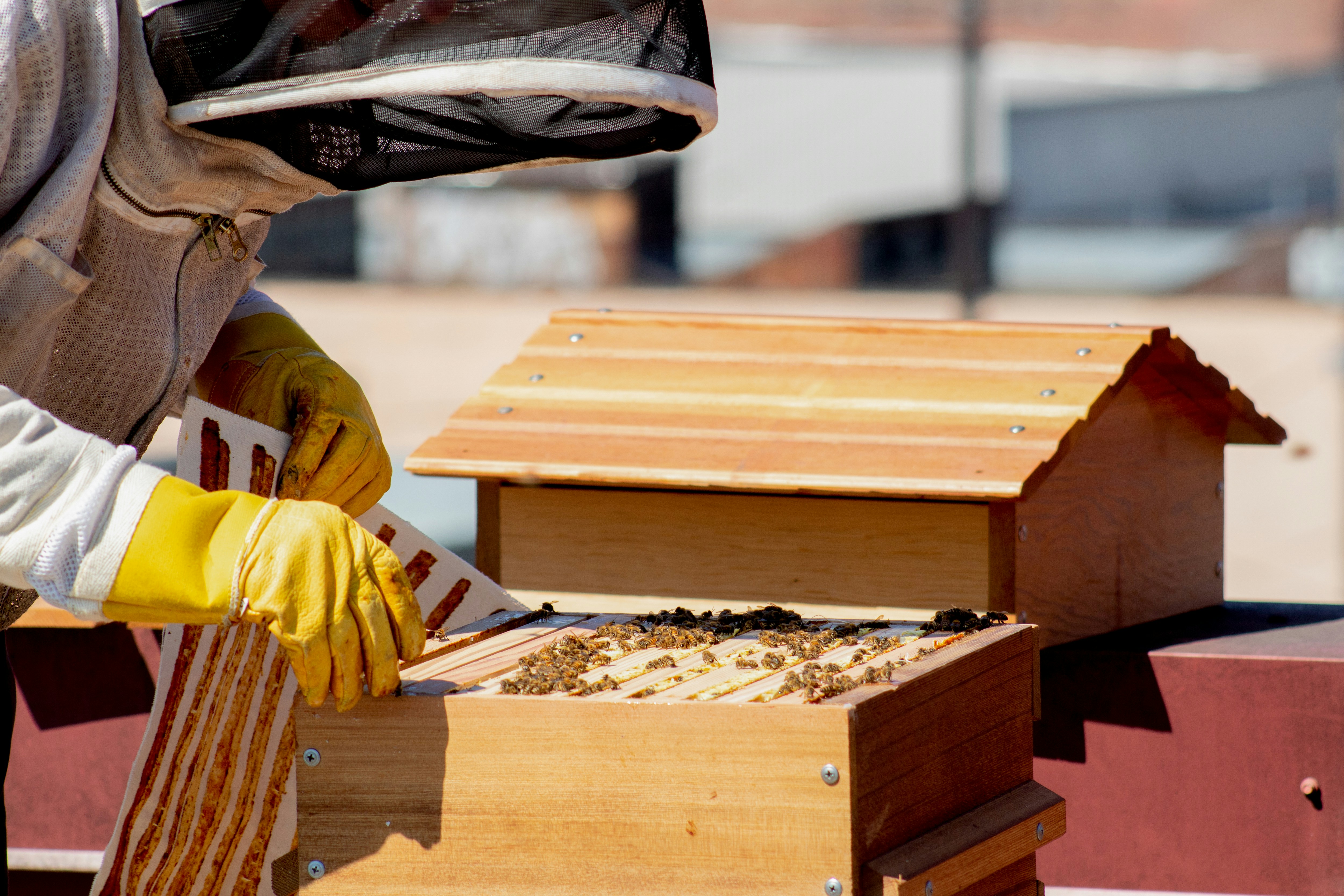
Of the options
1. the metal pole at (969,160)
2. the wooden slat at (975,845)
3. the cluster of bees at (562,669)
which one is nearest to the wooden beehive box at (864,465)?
the wooden slat at (975,845)

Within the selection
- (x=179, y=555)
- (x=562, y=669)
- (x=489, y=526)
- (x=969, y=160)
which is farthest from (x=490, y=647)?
(x=969, y=160)

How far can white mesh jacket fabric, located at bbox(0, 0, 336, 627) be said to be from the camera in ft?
5.28

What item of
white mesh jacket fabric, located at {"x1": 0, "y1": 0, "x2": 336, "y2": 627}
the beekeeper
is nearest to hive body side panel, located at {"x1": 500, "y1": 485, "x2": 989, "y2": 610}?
the beekeeper

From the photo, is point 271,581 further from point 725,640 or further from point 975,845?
point 975,845

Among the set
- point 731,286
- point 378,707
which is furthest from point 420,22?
point 731,286

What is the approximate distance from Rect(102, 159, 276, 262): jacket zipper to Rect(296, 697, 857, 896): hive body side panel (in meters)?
0.72

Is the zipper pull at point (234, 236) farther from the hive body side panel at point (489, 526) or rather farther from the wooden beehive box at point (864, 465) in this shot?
the hive body side panel at point (489, 526)

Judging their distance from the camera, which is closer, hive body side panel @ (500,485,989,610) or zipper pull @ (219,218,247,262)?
zipper pull @ (219,218,247,262)

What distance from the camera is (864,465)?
2.58 meters

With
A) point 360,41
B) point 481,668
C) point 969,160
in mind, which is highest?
point 969,160

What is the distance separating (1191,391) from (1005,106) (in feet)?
60.1

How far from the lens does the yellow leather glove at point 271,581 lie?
5.32ft

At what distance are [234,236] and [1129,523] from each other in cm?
177

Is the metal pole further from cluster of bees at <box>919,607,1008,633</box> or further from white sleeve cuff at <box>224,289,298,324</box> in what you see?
cluster of bees at <box>919,607,1008,633</box>
